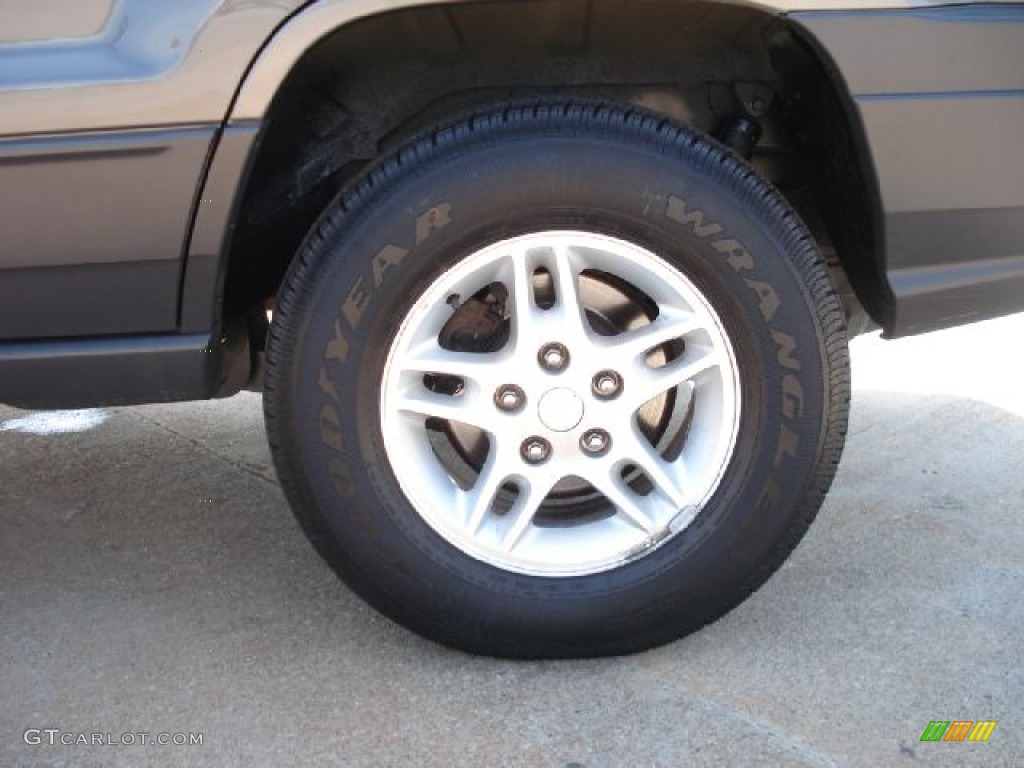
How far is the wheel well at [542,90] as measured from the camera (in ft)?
7.10

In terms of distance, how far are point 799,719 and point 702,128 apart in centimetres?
125

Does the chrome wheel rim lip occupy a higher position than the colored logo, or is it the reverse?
the chrome wheel rim lip

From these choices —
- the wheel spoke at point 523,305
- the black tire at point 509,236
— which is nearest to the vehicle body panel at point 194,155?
the black tire at point 509,236

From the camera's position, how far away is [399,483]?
2215 mm

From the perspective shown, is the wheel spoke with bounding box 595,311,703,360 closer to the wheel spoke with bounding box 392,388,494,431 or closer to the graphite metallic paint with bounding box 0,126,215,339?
the wheel spoke with bounding box 392,388,494,431

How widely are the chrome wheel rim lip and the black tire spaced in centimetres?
3

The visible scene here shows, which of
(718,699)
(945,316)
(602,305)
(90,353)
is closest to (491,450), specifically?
(602,305)

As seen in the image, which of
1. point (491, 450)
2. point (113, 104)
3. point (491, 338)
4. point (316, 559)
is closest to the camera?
point (113, 104)

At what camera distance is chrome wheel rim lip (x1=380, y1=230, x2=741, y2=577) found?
2180 mm

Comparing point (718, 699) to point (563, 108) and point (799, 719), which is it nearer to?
point (799, 719)

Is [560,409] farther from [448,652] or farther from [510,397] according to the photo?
[448,652]

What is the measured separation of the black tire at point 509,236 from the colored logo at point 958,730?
1.36 ft

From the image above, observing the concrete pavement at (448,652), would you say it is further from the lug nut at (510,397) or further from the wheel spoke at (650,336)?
the wheel spoke at (650,336)

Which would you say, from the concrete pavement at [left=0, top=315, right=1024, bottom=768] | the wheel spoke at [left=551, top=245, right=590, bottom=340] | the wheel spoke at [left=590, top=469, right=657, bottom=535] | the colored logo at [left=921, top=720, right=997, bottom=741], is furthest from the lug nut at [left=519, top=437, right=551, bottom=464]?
the colored logo at [left=921, top=720, right=997, bottom=741]
